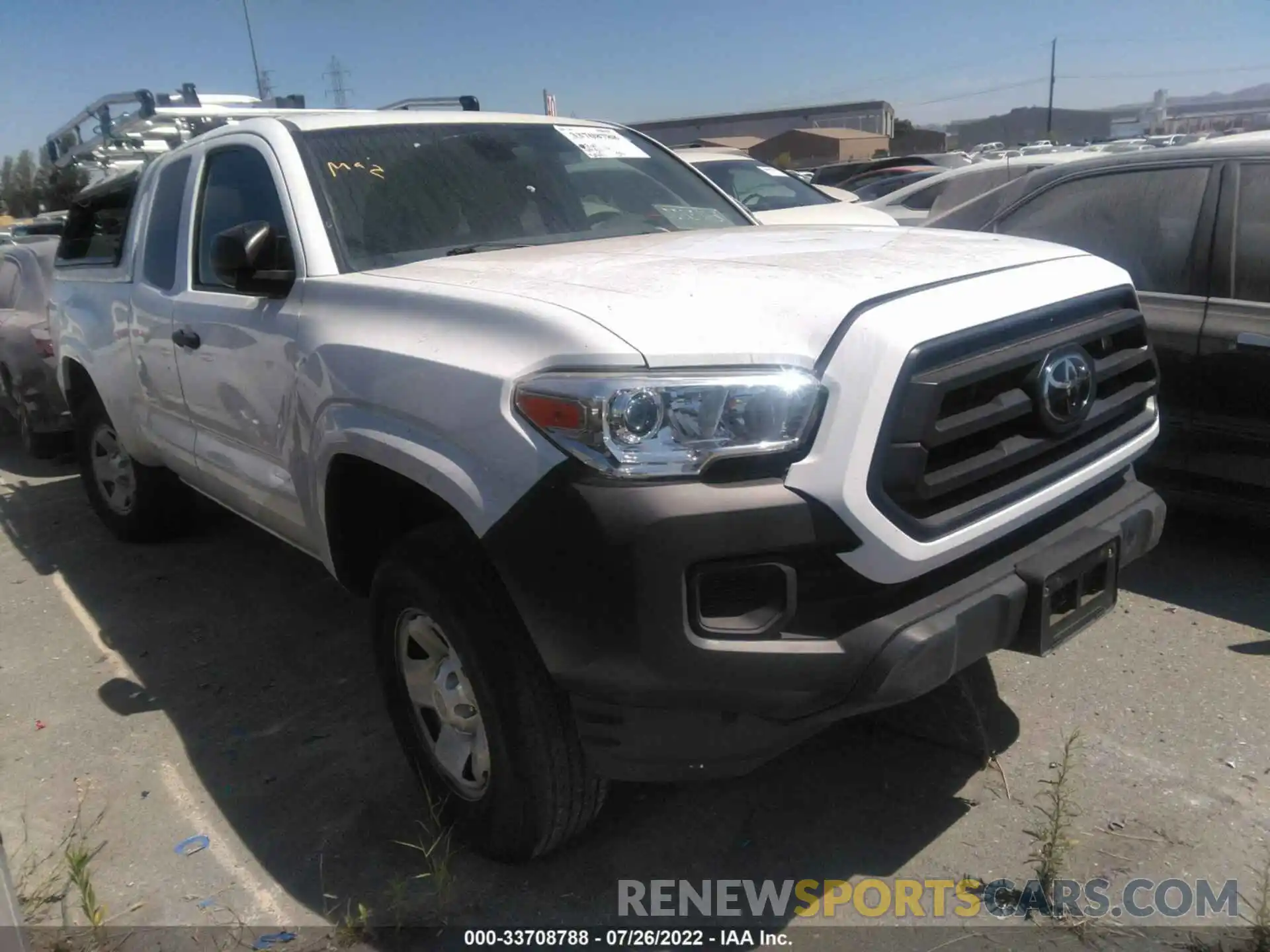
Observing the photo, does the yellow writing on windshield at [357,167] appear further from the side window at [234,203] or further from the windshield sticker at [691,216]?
the windshield sticker at [691,216]

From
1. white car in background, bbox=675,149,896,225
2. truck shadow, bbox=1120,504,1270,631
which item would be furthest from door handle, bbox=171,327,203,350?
white car in background, bbox=675,149,896,225

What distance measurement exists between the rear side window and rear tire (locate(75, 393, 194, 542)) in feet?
15.7

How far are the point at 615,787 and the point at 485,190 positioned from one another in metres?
1.98

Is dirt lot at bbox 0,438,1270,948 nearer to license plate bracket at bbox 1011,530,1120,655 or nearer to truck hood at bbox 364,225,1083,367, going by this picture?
license plate bracket at bbox 1011,530,1120,655

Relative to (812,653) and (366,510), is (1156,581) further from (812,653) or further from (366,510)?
(366,510)

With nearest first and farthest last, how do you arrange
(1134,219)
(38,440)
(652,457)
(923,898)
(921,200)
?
1. (652,457)
2. (923,898)
3. (1134,219)
4. (38,440)
5. (921,200)

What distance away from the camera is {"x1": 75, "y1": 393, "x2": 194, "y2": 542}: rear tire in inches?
202

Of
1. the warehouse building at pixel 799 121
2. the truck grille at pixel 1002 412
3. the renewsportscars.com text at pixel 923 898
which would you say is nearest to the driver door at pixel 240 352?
the renewsportscars.com text at pixel 923 898

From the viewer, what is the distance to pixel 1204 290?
3.94 m

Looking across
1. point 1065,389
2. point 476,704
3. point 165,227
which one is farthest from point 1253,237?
point 165,227

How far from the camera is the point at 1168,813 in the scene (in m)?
2.70

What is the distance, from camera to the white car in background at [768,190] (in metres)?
7.68

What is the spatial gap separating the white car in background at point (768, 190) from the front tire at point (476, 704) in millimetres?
5499

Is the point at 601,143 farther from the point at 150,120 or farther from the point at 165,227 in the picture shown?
the point at 150,120
